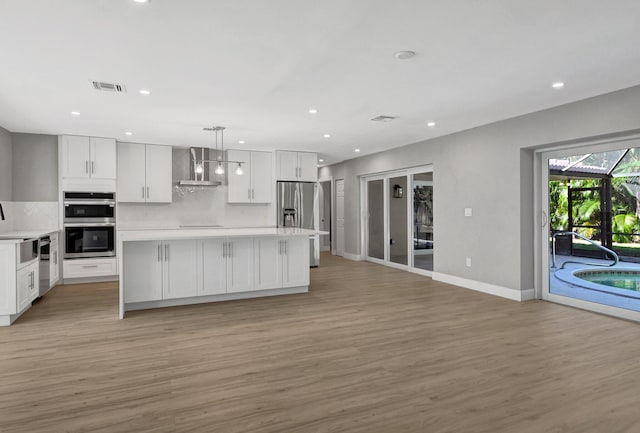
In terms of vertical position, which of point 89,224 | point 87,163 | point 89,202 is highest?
point 87,163

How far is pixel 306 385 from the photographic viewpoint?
2779 mm

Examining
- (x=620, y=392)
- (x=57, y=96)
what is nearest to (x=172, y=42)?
(x=57, y=96)

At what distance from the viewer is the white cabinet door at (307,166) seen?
27.7 feet

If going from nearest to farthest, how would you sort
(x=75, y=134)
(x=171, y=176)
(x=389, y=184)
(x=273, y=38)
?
(x=273, y=38)
(x=75, y=134)
(x=171, y=176)
(x=389, y=184)

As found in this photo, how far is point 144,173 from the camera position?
24.0 ft

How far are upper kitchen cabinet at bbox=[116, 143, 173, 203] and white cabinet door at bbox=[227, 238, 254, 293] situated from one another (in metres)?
2.89

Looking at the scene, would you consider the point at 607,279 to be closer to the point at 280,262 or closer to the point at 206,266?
the point at 280,262

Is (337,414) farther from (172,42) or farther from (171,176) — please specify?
(171,176)

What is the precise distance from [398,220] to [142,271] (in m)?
5.23

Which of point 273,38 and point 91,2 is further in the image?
point 273,38

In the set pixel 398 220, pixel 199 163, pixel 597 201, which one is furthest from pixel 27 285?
pixel 597 201

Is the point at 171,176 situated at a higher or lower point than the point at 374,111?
lower

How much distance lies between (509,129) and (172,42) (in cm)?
437

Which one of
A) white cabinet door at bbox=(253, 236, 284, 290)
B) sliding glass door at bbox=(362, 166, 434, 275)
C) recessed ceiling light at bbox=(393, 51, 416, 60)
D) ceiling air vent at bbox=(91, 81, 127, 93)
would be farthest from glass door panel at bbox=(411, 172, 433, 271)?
ceiling air vent at bbox=(91, 81, 127, 93)
